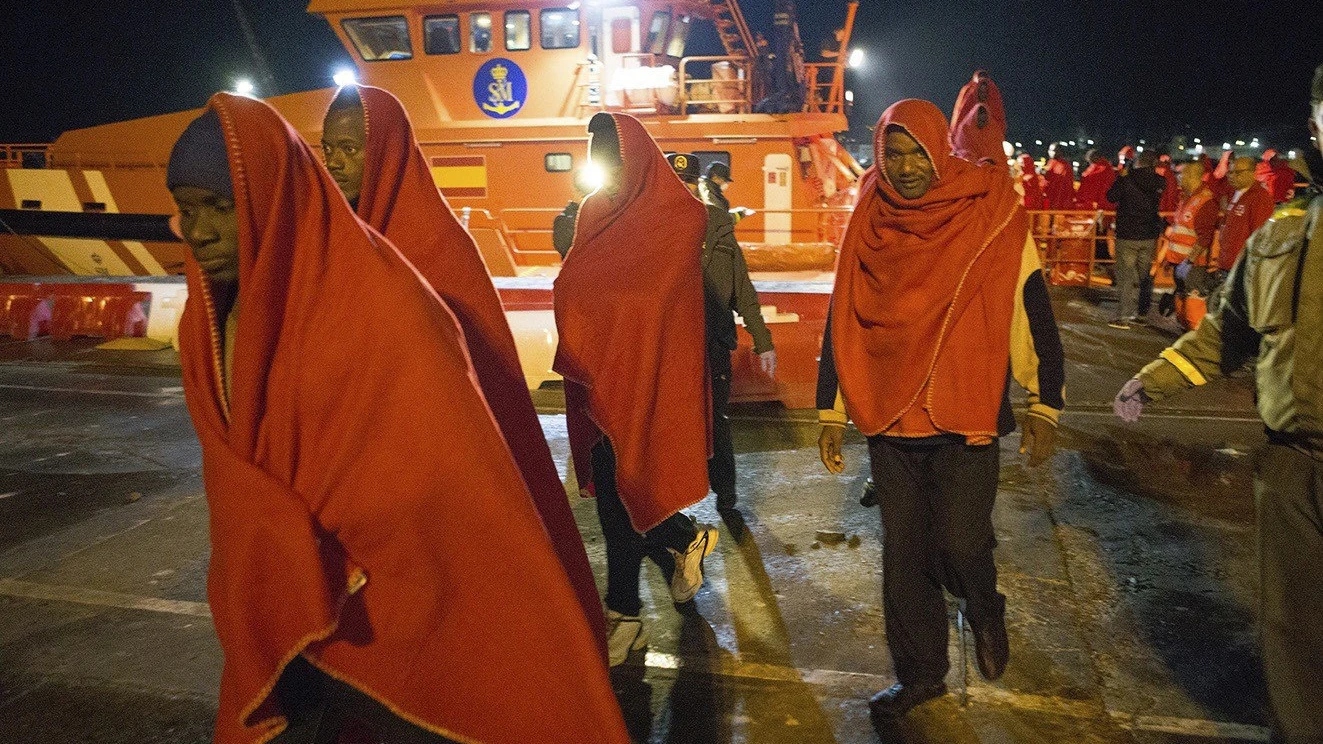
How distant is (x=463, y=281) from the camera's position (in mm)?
2451

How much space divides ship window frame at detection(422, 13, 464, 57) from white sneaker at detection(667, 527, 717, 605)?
34.5 ft

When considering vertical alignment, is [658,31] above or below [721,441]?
→ above

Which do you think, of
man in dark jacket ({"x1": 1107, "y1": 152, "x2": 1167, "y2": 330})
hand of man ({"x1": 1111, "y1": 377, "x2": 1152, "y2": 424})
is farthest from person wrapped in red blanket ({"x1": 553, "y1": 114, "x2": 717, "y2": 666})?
man in dark jacket ({"x1": 1107, "y1": 152, "x2": 1167, "y2": 330})

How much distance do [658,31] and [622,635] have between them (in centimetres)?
1063

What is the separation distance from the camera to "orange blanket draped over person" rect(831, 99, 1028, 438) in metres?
2.89

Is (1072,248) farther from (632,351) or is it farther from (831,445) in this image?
(632,351)

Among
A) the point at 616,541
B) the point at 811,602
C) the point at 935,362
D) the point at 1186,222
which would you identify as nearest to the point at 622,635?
the point at 616,541

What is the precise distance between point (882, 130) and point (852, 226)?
0.34 meters

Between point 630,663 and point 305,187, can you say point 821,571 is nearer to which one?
point 630,663

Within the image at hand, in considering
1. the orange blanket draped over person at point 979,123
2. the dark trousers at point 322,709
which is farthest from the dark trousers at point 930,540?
the orange blanket draped over person at point 979,123

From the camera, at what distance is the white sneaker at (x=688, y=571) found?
3.92 meters

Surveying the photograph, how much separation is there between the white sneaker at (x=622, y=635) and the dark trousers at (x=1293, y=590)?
212cm

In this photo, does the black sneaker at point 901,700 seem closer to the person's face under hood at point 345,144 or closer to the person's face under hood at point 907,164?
the person's face under hood at point 907,164

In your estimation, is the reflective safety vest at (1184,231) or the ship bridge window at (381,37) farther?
the ship bridge window at (381,37)
